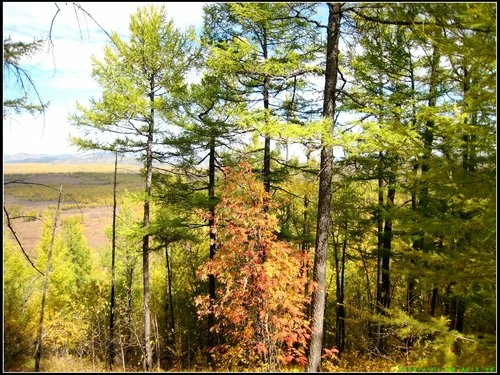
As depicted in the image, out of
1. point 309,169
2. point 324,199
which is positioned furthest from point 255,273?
point 309,169

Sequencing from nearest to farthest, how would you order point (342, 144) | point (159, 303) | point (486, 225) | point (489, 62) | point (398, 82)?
1. point (489, 62)
2. point (486, 225)
3. point (342, 144)
4. point (398, 82)
5. point (159, 303)

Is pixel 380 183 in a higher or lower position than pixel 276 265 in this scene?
higher

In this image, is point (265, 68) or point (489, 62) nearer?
point (489, 62)

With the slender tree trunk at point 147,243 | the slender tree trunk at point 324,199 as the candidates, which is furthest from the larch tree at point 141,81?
the slender tree trunk at point 324,199

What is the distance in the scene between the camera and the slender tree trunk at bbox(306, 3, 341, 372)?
6.77m

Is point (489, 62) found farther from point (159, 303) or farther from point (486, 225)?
point (159, 303)

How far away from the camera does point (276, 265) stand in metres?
6.91

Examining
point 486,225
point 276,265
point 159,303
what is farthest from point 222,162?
point 159,303

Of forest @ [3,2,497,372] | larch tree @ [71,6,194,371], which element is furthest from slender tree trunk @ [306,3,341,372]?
larch tree @ [71,6,194,371]

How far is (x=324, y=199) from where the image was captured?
23.2 ft

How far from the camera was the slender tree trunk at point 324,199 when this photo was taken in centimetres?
677

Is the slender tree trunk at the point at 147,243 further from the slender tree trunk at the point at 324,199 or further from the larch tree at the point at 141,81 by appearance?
the slender tree trunk at the point at 324,199

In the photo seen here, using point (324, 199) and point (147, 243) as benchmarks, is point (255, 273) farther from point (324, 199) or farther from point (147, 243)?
point (147, 243)

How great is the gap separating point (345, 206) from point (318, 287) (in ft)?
25.3
